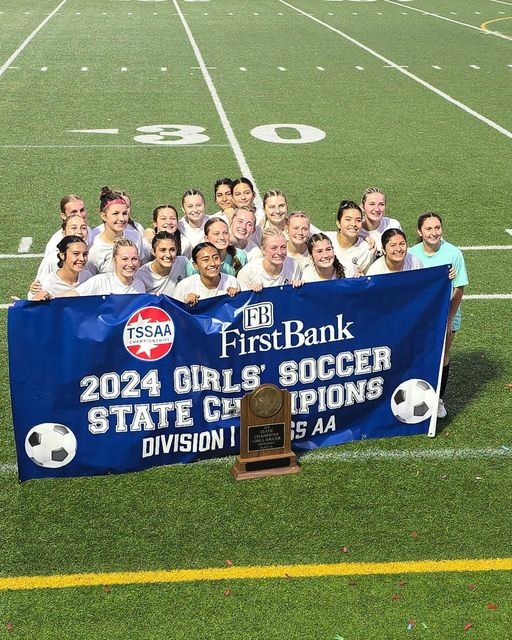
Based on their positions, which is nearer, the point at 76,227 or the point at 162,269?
the point at 162,269

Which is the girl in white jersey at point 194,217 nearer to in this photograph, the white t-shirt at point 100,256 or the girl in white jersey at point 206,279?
the white t-shirt at point 100,256

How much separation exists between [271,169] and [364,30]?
18908 mm

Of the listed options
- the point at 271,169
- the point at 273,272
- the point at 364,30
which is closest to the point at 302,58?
the point at 364,30

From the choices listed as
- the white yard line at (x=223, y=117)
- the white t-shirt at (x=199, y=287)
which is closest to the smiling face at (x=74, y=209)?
the white t-shirt at (x=199, y=287)

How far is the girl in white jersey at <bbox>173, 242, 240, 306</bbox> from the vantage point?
7320 mm

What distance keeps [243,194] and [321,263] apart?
1.99 metres

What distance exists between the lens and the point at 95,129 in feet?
61.4

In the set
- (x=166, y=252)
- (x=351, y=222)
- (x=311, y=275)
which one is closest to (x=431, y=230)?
(x=351, y=222)

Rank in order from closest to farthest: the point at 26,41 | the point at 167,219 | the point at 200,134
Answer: the point at 167,219 < the point at 200,134 < the point at 26,41

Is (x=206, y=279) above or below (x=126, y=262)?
below

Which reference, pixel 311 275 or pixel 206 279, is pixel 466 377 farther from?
pixel 206 279

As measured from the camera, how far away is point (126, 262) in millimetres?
7309

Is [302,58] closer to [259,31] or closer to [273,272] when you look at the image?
[259,31]

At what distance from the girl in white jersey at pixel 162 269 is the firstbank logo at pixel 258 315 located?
96 cm
